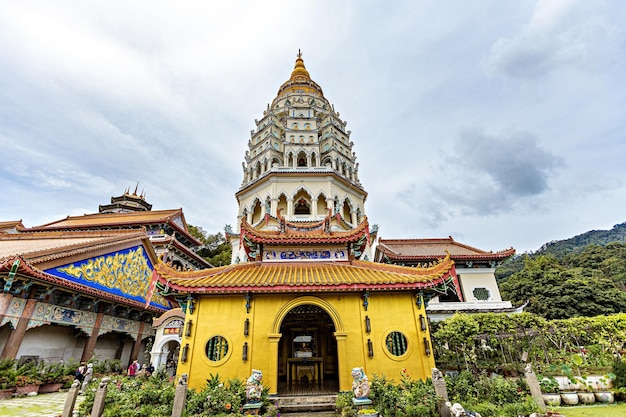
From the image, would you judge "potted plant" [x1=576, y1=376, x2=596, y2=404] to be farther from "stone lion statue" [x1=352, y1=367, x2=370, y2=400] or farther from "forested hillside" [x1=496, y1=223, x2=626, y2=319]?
"forested hillside" [x1=496, y1=223, x2=626, y2=319]

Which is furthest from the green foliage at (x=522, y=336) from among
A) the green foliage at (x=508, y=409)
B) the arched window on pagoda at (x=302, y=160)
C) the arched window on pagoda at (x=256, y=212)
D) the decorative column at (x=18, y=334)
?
the arched window on pagoda at (x=302, y=160)

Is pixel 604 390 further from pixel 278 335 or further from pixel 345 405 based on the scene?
pixel 278 335

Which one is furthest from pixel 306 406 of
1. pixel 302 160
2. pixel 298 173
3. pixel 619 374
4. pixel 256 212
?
pixel 302 160

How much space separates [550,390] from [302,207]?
734 inches

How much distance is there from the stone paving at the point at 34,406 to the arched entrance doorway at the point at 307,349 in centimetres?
723

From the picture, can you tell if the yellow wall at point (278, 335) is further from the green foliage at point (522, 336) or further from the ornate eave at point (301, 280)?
the green foliage at point (522, 336)

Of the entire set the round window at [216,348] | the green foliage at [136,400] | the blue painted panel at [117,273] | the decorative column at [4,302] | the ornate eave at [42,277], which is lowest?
the green foliage at [136,400]

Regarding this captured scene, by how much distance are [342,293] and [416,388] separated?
11.4 feet

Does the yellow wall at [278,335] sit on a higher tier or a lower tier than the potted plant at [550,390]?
higher

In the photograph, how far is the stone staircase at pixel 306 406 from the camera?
27.5 feet

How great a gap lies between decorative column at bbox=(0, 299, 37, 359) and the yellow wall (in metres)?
8.66

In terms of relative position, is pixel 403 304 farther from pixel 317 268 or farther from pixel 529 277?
pixel 529 277

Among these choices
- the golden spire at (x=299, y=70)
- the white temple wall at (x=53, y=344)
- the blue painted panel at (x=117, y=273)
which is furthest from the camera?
the golden spire at (x=299, y=70)

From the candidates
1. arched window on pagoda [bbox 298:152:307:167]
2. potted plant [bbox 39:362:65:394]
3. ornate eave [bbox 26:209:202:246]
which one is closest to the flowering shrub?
potted plant [bbox 39:362:65:394]
